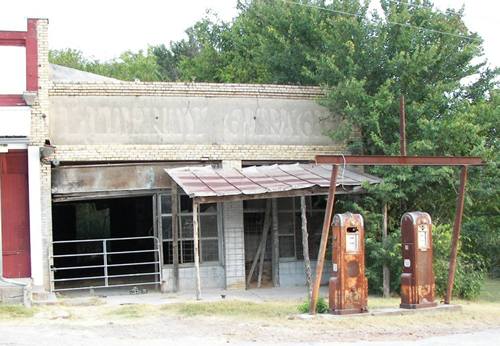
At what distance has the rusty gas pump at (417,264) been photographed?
1272cm

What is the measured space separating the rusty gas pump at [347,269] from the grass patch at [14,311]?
5617 mm

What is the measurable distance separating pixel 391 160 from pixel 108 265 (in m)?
7.45

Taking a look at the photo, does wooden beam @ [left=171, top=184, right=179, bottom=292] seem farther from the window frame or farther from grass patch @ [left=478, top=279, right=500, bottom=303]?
grass patch @ [left=478, top=279, right=500, bottom=303]

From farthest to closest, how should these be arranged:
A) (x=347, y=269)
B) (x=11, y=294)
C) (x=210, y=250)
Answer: (x=210, y=250) < (x=11, y=294) < (x=347, y=269)

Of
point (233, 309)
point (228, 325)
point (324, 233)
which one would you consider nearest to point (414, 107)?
point (324, 233)

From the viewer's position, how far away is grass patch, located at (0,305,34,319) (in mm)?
12849

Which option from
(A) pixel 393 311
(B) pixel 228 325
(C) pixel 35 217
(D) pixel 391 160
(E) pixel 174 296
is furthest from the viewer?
(E) pixel 174 296

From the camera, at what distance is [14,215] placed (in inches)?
621

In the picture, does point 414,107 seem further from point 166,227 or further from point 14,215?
point 14,215

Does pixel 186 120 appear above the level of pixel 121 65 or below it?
below

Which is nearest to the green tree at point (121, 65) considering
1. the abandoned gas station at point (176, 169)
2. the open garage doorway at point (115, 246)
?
the open garage doorway at point (115, 246)

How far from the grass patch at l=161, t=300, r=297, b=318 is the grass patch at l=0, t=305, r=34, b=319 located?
2505 mm

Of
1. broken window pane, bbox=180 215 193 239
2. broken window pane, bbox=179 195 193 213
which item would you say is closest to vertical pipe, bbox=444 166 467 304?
broken window pane, bbox=180 215 193 239

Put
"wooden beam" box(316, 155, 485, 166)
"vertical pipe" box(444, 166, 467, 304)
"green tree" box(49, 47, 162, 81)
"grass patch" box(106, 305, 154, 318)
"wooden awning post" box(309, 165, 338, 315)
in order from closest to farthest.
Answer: "wooden beam" box(316, 155, 485, 166), "wooden awning post" box(309, 165, 338, 315), "grass patch" box(106, 305, 154, 318), "vertical pipe" box(444, 166, 467, 304), "green tree" box(49, 47, 162, 81)
